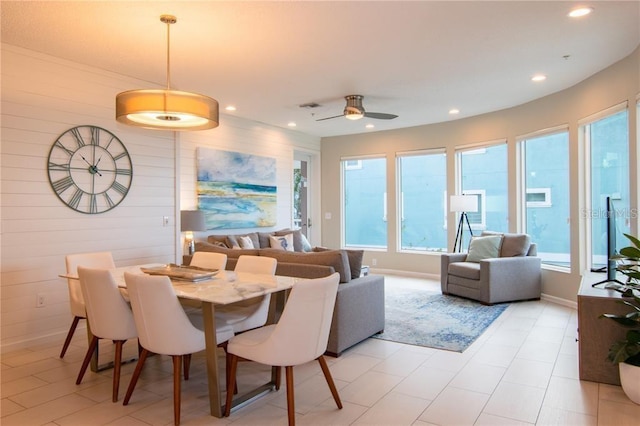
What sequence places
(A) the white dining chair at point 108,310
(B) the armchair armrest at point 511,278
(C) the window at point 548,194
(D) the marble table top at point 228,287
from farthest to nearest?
(C) the window at point 548,194 < (B) the armchair armrest at point 511,278 < (A) the white dining chair at point 108,310 < (D) the marble table top at point 228,287

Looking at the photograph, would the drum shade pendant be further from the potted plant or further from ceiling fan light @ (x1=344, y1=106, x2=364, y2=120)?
the potted plant

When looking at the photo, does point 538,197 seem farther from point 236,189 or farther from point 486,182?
point 236,189

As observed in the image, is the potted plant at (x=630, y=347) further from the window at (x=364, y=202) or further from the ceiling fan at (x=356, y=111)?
the window at (x=364, y=202)

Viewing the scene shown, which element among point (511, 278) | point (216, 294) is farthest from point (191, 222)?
point (511, 278)

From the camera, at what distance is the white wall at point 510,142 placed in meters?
4.50

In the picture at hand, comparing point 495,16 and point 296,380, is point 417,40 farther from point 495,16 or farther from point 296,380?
point 296,380

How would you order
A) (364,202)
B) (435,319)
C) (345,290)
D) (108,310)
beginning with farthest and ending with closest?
1. (364,202)
2. (435,319)
3. (345,290)
4. (108,310)

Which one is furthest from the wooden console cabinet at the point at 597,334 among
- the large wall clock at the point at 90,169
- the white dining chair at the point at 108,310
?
the large wall clock at the point at 90,169

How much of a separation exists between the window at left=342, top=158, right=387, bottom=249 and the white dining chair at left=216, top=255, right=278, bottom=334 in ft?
16.8

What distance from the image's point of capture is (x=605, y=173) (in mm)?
4969

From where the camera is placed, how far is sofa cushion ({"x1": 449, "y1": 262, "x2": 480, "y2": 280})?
5.75m

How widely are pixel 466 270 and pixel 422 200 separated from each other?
2355 millimetres

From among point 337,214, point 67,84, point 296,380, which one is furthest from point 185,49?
point 337,214

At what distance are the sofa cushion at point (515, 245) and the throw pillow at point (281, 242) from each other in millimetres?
3154
